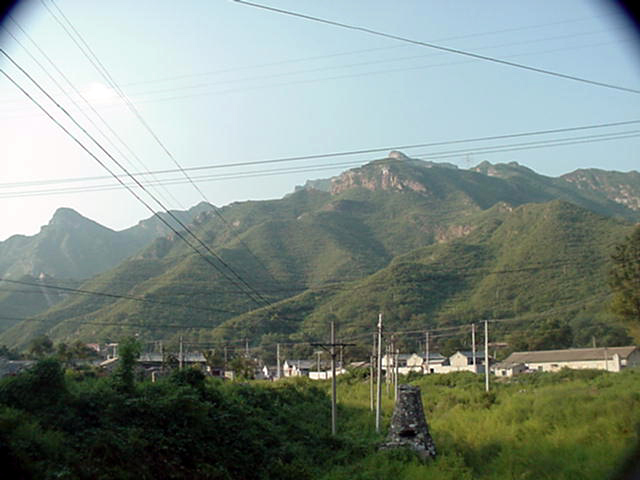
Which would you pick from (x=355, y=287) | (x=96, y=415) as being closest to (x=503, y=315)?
(x=355, y=287)

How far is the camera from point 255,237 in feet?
309

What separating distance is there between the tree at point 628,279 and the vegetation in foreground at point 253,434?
727 cm

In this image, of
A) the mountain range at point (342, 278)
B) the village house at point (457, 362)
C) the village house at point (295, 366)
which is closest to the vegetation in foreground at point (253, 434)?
the mountain range at point (342, 278)

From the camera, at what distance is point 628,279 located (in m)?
36.2

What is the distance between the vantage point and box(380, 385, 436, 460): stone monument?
20781 mm

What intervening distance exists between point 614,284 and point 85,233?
134 metres

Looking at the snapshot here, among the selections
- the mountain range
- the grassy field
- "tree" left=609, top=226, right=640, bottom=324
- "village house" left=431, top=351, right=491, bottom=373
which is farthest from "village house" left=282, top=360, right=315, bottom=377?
"tree" left=609, top=226, right=640, bottom=324

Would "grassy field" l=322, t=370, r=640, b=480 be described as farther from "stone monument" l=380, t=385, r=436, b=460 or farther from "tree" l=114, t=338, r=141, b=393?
"tree" l=114, t=338, r=141, b=393

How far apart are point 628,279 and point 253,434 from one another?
86.4 feet

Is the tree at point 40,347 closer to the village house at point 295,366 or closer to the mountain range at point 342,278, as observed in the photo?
the mountain range at point 342,278

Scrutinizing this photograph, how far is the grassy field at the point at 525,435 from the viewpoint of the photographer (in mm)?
18297

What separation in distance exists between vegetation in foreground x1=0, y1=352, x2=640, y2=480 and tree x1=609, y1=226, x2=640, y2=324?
7.27 metres

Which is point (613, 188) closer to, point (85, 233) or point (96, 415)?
point (85, 233)

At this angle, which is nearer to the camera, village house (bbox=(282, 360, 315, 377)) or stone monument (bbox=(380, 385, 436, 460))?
stone monument (bbox=(380, 385, 436, 460))
